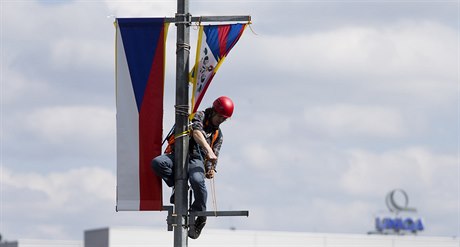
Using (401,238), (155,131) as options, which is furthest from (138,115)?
(401,238)

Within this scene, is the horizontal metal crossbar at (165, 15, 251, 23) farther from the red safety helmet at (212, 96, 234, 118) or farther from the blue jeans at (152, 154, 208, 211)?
the blue jeans at (152, 154, 208, 211)

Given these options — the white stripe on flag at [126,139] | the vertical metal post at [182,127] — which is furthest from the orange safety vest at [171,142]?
the white stripe on flag at [126,139]

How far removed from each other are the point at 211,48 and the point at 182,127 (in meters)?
0.79

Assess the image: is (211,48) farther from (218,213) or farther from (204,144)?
(218,213)

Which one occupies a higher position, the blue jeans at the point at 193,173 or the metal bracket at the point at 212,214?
the blue jeans at the point at 193,173

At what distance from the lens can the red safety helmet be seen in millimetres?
10766

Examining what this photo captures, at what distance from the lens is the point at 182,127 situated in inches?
424

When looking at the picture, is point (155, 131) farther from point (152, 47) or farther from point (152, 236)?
point (152, 236)

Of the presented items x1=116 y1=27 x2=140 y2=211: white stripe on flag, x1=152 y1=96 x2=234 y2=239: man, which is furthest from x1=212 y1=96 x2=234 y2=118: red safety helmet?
x1=116 y1=27 x2=140 y2=211: white stripe on flag

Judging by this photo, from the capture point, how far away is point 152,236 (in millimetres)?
59281

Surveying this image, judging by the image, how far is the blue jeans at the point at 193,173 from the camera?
1077 cm

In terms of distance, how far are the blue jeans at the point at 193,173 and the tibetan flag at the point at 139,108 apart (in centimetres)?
17

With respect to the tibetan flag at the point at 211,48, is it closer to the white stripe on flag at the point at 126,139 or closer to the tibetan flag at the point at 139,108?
the tibetan flag at the point at 139,108

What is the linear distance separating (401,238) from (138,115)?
5820cm
